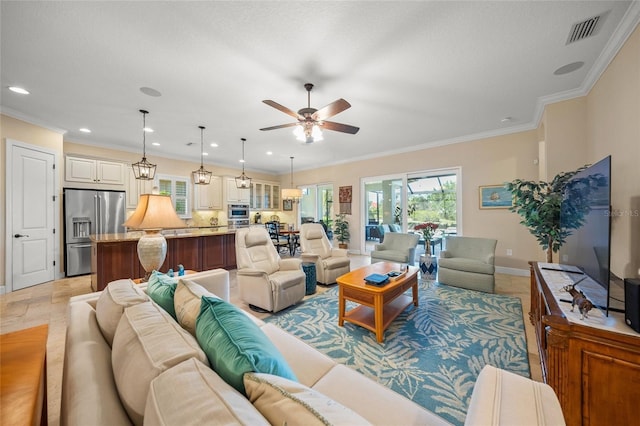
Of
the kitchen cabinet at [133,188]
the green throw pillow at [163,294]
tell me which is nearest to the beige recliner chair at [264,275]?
the green throw pillow at [163,294]

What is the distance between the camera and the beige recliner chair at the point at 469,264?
3.50m

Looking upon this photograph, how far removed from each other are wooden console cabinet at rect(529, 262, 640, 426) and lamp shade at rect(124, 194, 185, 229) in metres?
2.68

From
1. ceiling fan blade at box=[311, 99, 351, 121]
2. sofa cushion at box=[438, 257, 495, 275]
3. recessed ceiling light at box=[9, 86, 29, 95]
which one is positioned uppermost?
recessed ceiling light at box=[9, 86, 29, 95]

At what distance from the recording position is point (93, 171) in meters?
4.95

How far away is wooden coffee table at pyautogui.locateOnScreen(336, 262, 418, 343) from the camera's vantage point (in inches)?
88.2

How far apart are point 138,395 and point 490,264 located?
4.16 m

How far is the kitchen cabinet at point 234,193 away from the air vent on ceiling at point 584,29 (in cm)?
695

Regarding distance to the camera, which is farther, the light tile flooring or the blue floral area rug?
the light tile flooring

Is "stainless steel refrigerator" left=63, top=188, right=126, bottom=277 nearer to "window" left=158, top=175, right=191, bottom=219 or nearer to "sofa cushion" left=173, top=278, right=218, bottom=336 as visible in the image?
"window" left=158, top=175, right=191, bottom=219

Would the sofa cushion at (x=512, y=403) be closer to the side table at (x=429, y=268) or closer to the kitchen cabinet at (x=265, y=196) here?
the side table at (x=429, y=268)

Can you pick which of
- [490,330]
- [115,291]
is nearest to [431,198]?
[490,330]

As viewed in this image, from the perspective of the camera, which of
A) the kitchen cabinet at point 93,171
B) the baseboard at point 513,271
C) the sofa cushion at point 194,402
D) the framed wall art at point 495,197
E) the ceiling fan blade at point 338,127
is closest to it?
the sofa cushion at point 194,402

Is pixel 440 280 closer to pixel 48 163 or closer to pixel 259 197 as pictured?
pixel 259 197

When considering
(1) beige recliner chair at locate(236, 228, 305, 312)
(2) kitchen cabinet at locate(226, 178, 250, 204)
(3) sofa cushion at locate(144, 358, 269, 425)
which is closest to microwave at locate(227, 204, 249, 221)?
(2) kitchen cabinet at locate(226, 178, 250, 204)
